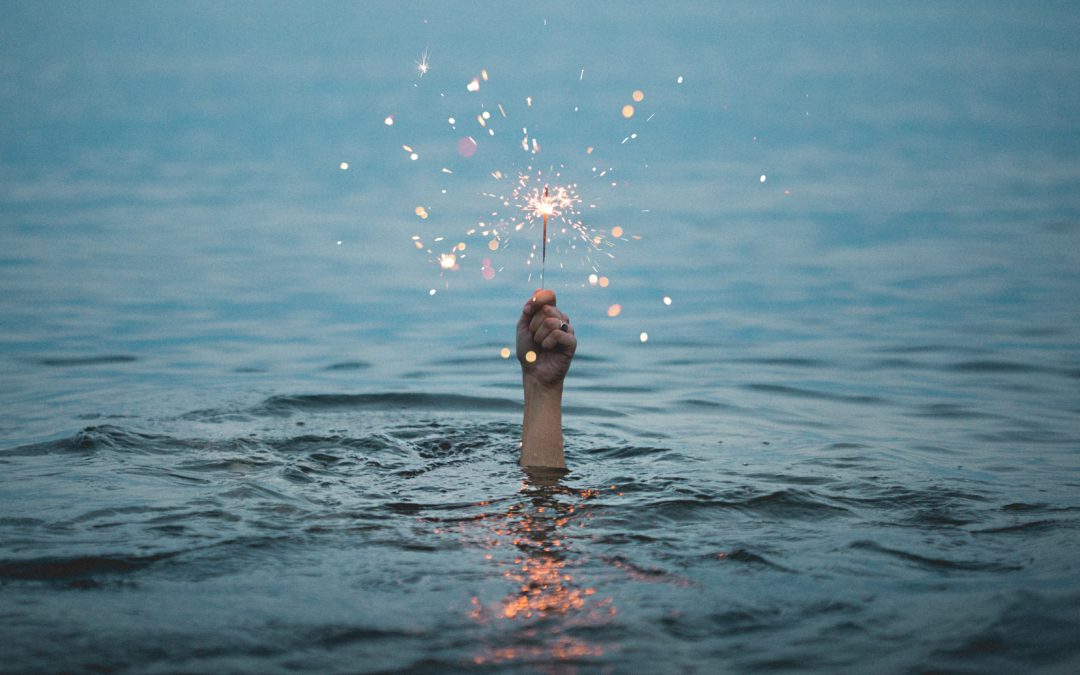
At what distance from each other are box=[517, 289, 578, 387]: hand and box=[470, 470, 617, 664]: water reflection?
802 mm

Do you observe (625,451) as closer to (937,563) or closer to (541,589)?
(937,563)

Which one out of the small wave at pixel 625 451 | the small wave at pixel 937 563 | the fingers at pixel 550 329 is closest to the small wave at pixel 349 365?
the small wave at pixel 625 451

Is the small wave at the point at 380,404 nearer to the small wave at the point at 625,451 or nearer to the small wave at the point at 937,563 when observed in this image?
the small wave at the point at 625,451

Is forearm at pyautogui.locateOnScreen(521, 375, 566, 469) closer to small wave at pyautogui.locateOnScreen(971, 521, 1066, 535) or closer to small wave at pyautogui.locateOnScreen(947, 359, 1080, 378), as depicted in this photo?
small wave at pyautogui.locateOnScreen(971, 521, 1066, 535)

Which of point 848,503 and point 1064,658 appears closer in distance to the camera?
point 1064,658

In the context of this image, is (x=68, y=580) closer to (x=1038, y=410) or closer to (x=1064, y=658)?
(x=1064, y=658)

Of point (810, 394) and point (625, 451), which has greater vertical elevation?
point (810, 394)

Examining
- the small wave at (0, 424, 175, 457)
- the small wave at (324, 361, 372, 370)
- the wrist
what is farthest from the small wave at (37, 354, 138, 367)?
the wrist

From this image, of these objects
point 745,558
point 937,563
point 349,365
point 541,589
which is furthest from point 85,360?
point 937,563

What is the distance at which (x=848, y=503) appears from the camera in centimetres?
722

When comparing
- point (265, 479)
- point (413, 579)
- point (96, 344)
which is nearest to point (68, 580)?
point (413, 579)

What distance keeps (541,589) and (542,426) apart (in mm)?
2403

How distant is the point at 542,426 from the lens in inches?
306

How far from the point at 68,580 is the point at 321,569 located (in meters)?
1.24
